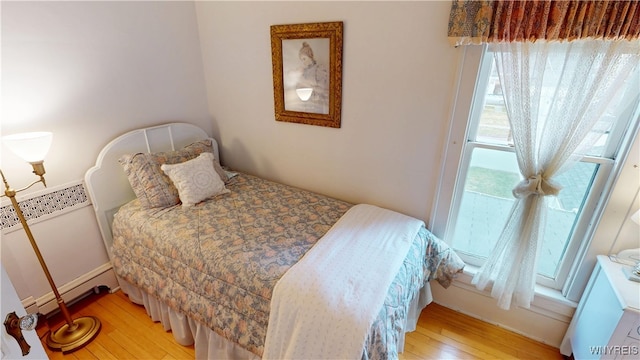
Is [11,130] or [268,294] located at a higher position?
[11,130]

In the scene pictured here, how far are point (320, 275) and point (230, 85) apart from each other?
1824 millimetres

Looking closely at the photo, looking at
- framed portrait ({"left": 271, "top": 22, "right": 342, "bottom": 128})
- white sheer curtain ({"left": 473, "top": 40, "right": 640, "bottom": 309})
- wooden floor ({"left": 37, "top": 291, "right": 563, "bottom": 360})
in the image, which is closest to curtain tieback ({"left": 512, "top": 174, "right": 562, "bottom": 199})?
white sheer curtain ({"left": 473, "top": 40, "right": 640, "bottom": 309})

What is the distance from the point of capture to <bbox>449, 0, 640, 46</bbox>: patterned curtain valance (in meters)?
1.16

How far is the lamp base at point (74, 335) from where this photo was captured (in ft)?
5.64

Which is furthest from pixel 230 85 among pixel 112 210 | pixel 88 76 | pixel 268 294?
pixel 268 294

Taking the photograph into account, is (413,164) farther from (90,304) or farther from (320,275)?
(90,304)

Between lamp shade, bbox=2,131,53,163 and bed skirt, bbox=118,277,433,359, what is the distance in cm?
100

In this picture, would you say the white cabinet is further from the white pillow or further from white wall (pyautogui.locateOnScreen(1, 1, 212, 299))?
white wall (pyautogui.locateOnScreen(1, 1, 212, 299))

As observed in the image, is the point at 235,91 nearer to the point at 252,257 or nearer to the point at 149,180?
the point at 149,180

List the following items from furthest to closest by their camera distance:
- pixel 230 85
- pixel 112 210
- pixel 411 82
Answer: pixel 230 85, pixel 112 210, pixel 411 82

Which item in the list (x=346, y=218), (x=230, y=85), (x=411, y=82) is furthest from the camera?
(x=230, y=85)

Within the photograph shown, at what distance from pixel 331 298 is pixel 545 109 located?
1.42 meters

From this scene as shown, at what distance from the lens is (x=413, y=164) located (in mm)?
1885

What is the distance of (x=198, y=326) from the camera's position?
62.8 inches
